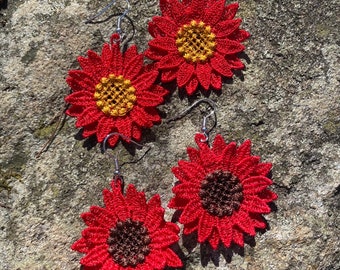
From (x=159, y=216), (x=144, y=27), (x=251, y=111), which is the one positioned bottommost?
(x=159, y=216)

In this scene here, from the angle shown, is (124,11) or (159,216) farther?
(124,11)

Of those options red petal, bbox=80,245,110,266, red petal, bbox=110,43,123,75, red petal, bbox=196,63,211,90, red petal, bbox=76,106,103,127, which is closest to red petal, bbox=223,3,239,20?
red petal, bbox=196,63,211,90

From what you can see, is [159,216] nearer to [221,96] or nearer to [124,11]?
[221,96]

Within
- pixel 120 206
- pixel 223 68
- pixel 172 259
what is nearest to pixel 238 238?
pixel 172 259

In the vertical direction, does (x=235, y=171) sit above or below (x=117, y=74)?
below

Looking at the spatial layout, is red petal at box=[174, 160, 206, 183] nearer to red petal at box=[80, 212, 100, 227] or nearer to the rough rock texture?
the rough rock texture

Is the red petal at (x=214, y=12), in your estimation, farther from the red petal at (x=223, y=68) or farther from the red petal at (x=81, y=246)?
the red petal at (x=81, y=246)

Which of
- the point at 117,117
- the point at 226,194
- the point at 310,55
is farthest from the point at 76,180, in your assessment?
the point at 310,55

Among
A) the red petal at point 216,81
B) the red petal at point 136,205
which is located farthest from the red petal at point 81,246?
the red petal at point 216,81
